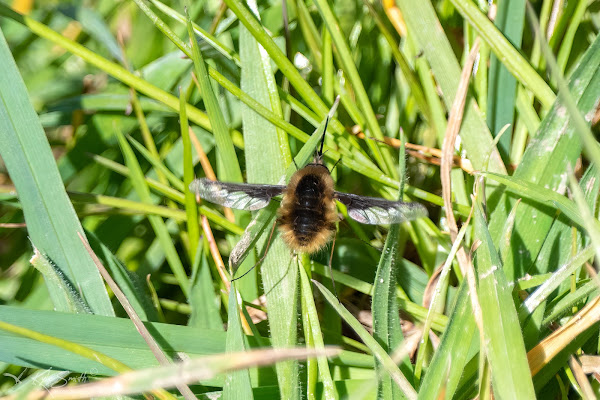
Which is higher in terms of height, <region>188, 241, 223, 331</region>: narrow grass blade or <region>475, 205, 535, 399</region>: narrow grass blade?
<region>188, 241, 223, 331</region>: narrow grass blade

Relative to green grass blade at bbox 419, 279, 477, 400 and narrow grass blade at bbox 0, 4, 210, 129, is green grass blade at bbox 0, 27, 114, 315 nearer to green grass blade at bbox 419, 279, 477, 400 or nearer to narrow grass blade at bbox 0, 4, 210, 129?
narrow grass blade at bbox 0, 4, 210, 129

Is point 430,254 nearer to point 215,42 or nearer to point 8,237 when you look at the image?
point 215,42

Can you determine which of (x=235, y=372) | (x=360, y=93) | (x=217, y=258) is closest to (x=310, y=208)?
(x=217, y=258)

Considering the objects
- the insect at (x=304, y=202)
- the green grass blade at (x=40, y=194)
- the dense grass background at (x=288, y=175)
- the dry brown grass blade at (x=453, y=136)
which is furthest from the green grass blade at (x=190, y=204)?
the dry brown grass blade at (x=453, y=136)

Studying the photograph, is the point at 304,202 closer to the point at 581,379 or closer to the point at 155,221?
the point at 155,221

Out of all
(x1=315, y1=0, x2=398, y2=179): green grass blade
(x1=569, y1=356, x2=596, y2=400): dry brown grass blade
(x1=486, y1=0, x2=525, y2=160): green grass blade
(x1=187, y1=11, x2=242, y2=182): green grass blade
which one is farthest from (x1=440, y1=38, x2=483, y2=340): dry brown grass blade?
(x1=187, y1=11, x2=242, y2=182): green grass blade

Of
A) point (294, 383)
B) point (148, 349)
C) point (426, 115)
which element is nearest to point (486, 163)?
point (426, 115)
